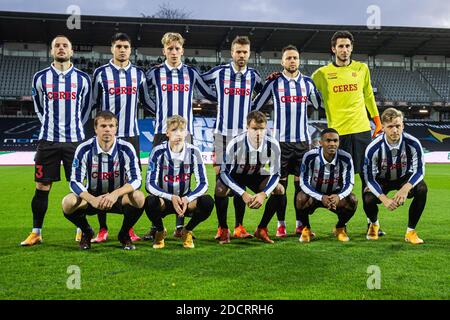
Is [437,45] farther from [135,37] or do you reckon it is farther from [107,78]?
[107,78]

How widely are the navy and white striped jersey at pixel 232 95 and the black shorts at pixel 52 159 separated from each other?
148 cm

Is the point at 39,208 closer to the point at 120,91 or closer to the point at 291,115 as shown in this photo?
the point at 120,91

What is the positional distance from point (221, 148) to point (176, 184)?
2.41 ft

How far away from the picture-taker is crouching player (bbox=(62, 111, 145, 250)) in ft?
12.6

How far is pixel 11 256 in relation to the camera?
3602 mm

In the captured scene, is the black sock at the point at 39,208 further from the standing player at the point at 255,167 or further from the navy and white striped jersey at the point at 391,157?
the navy and white striped jersey at the point at 391,157

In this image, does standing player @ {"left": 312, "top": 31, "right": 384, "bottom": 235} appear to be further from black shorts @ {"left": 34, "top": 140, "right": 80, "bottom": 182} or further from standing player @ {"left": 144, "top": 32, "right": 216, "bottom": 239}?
black shorts @ {"left": 34, "top": 140, "right": 80, "bottom": 182}

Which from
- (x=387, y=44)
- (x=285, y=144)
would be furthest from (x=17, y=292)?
(x=387, y=44)

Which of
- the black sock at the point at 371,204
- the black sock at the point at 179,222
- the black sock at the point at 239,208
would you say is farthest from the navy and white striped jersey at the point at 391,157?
the black sock at the point at 179,222

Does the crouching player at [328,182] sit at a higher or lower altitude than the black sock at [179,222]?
higher

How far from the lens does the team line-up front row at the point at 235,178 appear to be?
3920 millimetres

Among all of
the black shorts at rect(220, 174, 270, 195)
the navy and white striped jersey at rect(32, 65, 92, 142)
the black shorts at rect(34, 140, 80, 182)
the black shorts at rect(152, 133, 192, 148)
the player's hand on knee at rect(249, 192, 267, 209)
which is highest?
the navy and white striped jersey at rect(32, 65, 92, 142)

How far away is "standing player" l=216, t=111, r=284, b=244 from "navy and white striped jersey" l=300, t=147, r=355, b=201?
0.27 m

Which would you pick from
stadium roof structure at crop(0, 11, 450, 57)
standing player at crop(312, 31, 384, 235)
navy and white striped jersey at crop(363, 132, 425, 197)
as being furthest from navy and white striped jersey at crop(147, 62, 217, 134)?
stadium roof structure at crop(0, 11, 450, 57)
